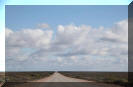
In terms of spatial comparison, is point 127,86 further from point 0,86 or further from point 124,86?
point 0,86

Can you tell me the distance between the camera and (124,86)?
32.7 metres

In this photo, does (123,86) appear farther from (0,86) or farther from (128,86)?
(0,86)

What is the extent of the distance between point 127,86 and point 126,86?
207mm

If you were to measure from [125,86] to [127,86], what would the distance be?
0.39 metres

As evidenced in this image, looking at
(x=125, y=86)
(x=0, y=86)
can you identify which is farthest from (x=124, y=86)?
(x=0, y=86)

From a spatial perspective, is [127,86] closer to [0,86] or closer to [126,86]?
[126,86]

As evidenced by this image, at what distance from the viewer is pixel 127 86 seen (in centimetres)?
3228

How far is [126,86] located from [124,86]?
301 mm

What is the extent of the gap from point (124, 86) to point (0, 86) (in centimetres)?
1540

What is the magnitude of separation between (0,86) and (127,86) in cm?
1564

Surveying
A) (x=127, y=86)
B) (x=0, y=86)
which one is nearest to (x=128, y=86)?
(x=127, y=86)

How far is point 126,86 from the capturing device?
107 ft

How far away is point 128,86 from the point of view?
3209cm

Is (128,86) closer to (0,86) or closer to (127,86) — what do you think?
(127,86)
